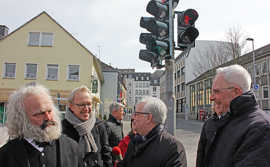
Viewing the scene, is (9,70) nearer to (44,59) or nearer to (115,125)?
(44,59)

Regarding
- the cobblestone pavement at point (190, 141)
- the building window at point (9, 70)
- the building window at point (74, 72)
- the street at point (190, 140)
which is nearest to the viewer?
the cobblestone pavement at point (190, 141)

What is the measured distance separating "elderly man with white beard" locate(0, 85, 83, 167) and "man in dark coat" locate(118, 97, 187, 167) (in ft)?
2.31

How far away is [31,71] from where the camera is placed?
26734mm

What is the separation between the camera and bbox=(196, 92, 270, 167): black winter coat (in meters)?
1.94

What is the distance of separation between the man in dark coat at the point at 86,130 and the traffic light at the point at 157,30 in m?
1.55

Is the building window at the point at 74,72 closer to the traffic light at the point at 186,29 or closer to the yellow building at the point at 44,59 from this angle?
the yellow building at the point at 44,59

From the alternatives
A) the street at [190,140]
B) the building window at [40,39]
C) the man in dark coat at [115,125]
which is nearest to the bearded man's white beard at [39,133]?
the man in dark coat at [115,125]

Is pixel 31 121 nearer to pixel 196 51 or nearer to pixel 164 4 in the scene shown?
pixel 164 4

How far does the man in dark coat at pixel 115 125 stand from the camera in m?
4.59

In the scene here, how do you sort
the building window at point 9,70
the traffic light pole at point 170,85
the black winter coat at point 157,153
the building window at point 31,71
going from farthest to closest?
1. the building window at point 31,71
2. the building window at point 9,70
3. the traffic light pole at point 170,85
4. the black winter coat at point 157,153

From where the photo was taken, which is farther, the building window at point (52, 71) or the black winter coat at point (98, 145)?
the building window at point (52, 71)

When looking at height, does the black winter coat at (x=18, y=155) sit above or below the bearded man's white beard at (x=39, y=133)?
below

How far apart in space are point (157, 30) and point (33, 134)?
307cm

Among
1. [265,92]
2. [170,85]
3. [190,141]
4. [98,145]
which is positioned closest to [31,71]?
[190,141]
